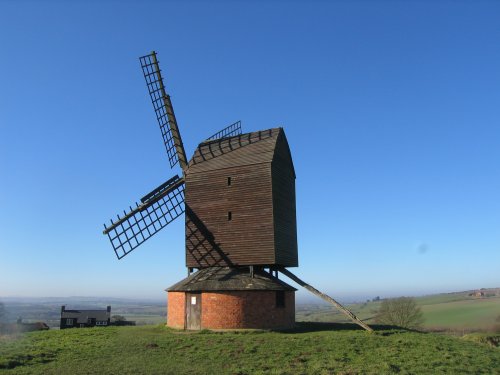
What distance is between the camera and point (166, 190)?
89.1 ft

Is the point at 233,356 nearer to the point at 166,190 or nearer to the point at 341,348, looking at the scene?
the point at 341,348

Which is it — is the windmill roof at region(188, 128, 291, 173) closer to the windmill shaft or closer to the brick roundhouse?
the windmill shaft

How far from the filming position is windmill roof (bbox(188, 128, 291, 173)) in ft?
86.0

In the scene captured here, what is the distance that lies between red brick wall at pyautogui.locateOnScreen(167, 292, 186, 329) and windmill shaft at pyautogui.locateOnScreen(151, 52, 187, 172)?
8550 millimetres

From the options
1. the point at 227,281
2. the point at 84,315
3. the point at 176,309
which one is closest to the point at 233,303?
the point at 227,281

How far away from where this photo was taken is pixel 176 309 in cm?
2477

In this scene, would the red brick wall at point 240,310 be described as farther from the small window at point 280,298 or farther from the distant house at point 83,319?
the distant house at point 83,319

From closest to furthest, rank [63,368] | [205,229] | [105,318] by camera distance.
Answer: [63,368] → [205,229] → [105,318]

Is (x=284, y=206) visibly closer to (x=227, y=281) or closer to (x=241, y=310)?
(x=227, y=281)

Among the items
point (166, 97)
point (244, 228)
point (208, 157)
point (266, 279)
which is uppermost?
point (166, 97)

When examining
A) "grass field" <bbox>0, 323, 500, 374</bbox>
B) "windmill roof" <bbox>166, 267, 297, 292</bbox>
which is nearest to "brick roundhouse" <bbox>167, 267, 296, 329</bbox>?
"windmill roof" <bbox>166, 267, 297, 292</bbox>

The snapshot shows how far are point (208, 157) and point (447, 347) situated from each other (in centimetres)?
1782

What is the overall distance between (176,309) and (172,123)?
12780 millimetres

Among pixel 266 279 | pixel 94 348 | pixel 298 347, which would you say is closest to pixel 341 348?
pixel 298 347
